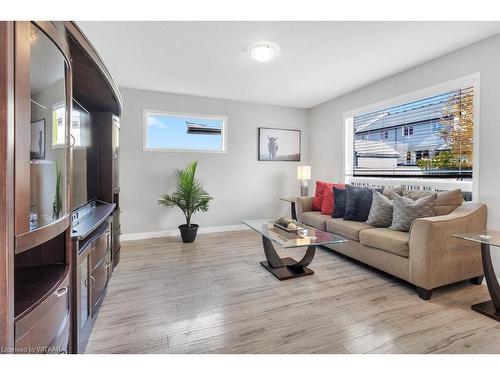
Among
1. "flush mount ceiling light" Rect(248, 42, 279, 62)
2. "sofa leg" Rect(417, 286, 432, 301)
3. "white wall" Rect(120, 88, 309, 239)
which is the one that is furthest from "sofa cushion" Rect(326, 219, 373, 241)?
"flush mount ceiling light" Rect(248, 42, 279, 62)

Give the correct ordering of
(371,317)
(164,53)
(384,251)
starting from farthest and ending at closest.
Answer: (164,53)
(384,251)
(371,317)

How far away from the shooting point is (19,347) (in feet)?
2.80

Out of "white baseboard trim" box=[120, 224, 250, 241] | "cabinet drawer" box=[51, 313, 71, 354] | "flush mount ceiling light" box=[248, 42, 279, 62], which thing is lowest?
"white baseboard trim" box=[120, 224, 250, 241]

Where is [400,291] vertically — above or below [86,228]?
below

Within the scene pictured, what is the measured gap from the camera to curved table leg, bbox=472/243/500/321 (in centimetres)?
192

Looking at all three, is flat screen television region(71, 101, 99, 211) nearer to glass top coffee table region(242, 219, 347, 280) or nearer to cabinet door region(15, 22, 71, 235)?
cabinet door region(15, 22, 71, 235)

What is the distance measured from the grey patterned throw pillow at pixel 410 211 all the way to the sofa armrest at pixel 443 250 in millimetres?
221

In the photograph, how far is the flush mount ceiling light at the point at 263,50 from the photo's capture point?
8.35 feet

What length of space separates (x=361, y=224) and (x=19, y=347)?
3116mm

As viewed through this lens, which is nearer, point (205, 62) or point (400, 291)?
point (400, 291)

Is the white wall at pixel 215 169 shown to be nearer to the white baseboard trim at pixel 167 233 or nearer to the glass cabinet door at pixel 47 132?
the white baseboard trim at pixel 167 233

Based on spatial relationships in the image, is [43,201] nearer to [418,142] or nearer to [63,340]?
[63,340]
